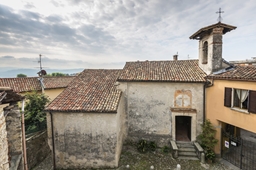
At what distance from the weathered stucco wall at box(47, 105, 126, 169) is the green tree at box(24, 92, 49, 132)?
368 centimetres

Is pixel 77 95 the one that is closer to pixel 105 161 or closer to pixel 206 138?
pixel 105 161

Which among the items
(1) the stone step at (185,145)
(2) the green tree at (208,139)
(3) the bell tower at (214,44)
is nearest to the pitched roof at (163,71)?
(3) the bell tower at (214,44)

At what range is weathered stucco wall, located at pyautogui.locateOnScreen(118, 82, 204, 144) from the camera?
11.1 m

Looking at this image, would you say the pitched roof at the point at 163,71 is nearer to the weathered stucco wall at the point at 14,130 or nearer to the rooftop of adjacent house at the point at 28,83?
the weathered stucco wall at the point at 14,130

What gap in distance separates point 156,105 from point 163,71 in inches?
121

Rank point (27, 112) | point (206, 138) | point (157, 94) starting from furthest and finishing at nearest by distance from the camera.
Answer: point (27, 112)
point (157, 94)
point (206, 138)

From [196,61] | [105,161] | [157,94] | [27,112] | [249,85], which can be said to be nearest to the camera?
[249,85]

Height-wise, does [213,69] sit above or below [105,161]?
above

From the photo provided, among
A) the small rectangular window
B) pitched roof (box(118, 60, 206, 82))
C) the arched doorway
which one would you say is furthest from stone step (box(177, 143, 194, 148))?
pitched roof (box(118, 60, 206, 82))

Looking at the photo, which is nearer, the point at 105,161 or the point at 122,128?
the point at 105,161

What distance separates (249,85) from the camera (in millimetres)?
7895

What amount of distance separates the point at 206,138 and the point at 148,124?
4.35 m

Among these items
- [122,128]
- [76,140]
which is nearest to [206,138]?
[122,128]

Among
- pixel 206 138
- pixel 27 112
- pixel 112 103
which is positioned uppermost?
pixel 112 103
